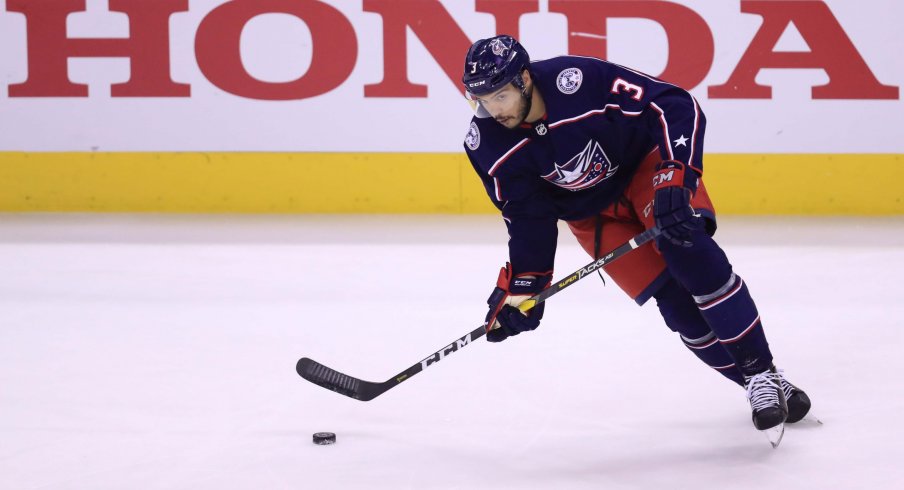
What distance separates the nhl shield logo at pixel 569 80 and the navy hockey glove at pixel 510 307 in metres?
0.39

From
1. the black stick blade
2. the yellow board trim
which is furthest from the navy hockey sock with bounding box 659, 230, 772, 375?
the yellow board trim

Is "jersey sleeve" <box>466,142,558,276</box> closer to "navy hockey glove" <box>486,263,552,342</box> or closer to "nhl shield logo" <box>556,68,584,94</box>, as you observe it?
"navy hockey glove" <box>486,263,552,342</box>

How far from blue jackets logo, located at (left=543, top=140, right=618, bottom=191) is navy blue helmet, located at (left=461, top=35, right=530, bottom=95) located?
0.21 meters

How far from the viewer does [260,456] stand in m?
2.33

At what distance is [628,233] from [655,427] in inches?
16.6

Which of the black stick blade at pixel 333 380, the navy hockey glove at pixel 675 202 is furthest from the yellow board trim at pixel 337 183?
the navy hockey glove at pixel 675 202

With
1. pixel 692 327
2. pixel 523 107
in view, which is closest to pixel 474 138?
pixel 523 107

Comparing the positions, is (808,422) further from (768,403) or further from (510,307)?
(510,307)

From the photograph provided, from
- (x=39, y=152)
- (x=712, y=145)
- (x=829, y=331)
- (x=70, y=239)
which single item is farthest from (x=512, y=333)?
(x=39, y=152)

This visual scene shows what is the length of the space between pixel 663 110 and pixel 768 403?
0.61 m

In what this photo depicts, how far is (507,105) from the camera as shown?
7.38 feet

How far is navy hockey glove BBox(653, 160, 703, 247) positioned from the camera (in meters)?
2.17

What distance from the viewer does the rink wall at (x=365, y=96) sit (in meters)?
6.01

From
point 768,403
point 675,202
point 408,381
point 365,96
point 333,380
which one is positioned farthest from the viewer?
point 365,96
